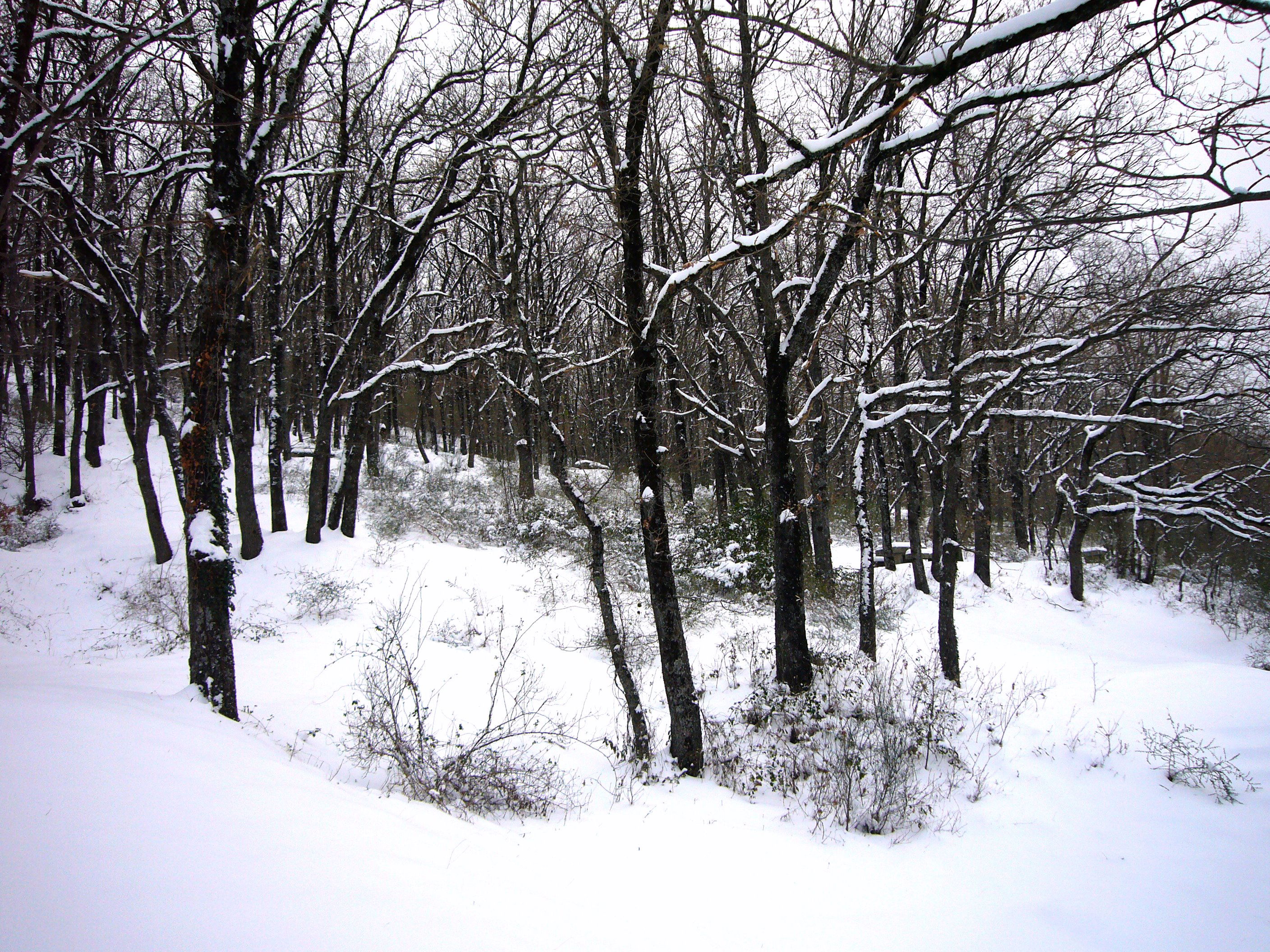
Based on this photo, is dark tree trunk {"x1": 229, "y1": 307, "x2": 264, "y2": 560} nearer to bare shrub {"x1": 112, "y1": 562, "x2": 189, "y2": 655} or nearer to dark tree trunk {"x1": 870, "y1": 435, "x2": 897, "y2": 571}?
bare shrub {"x1": 112, "y1": 562, "x2": 189, "y2": 655}

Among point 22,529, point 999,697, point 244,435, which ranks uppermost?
point 244,435

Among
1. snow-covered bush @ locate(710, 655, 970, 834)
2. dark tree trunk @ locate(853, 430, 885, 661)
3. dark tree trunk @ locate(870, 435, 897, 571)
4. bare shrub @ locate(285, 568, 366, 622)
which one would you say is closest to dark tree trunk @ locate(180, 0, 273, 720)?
snow-covered bush @ locate(710, 655, 970, 834)

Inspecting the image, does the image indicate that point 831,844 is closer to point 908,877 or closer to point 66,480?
point 908,877

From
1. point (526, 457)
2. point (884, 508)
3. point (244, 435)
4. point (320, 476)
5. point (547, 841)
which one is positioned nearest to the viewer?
point (547, 841)

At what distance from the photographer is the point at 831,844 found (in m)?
4.79

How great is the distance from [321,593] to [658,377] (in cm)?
790

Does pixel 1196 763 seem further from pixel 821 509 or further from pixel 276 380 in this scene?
pixel 276 380

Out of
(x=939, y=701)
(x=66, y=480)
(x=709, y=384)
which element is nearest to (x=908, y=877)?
(x=939, y=701)

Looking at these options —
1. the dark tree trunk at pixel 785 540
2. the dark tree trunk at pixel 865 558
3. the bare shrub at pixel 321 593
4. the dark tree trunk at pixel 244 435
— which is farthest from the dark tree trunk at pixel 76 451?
the dark tree trunk at pixel 865 558

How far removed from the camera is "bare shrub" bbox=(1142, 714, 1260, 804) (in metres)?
5.29

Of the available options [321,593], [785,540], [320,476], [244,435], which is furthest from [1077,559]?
[244,435]

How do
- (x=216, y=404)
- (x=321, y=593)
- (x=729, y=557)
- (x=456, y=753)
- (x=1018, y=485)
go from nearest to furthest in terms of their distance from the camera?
(x=216, y=404)
(x=456, y=753)
(x=321, y=593)
(x=729, y=557)
(x=1018, y=485)

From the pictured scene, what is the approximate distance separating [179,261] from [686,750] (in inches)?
656

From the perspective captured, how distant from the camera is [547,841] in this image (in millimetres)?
4262
